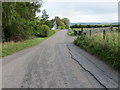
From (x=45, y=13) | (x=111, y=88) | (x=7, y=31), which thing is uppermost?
(x=45, y=13)

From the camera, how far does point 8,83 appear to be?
4.23 meters

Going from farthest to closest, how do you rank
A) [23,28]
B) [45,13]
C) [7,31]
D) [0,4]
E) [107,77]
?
[45,13] → [23,28] → [7,31] → [0,4] → [107,77]

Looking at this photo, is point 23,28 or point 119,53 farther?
point 23,28

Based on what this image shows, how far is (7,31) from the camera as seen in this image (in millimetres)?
17531

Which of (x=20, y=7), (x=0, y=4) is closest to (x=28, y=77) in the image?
(x=0, y=4)

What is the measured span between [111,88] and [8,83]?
3.16m

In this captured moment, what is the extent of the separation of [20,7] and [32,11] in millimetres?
3916

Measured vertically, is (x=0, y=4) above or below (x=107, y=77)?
above

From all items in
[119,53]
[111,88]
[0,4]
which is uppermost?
[0,4]

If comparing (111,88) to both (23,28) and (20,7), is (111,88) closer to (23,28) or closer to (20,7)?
(20,7)

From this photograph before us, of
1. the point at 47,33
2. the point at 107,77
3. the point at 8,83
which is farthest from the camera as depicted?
the point at 47,33

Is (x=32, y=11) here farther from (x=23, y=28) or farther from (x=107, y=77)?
(x=107, y=77)

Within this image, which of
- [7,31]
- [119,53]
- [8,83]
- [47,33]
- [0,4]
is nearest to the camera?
[8,83]

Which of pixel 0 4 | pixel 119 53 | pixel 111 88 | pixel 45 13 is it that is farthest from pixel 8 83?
pixel 45 13
